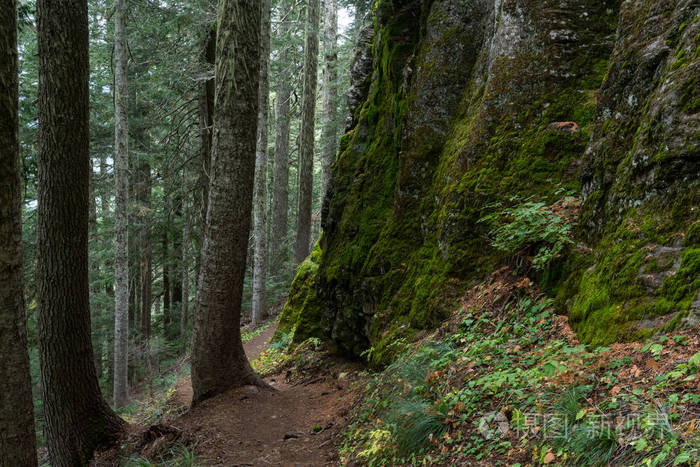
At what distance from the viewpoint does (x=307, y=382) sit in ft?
24.1

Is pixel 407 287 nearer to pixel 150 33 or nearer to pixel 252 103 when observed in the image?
pixel 252 103

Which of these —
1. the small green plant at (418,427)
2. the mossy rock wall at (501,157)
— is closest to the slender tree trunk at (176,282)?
the mossy rock wall at (501,157)

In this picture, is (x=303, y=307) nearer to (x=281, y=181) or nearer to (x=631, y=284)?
(x=631, y=284)

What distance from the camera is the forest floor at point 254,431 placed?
496 centimetres

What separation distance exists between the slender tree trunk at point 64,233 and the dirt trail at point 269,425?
1306 millimetres

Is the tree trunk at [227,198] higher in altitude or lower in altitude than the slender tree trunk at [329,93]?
lower

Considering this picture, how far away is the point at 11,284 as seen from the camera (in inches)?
131

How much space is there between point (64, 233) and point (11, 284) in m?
2.37

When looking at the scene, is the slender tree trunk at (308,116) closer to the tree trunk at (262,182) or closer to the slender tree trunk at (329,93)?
the slender tree trunk at (329,93)

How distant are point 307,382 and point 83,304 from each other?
365 cm

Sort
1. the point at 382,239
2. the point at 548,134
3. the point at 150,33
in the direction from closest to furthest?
the point at 548,134 < the point at 382,239 < the point at 150,33

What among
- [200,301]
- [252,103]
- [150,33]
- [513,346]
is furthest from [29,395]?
[150,33]

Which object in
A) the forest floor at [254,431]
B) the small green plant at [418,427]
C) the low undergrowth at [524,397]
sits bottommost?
the forest floor at [254,431]

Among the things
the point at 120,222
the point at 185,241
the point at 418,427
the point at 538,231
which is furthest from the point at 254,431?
the point at 185,241
